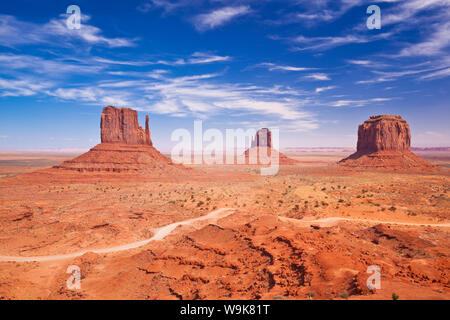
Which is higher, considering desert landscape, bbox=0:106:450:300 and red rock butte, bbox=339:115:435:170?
red rock butte, bbox=339:115:435:170

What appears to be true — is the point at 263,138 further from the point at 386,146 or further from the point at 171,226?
the point at 171,226

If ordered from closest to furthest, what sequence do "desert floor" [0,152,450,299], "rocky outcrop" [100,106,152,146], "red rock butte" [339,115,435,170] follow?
"desert floor" [0,152,450,299], "rocky outcrop" [100,106,152,146], "red rock butte" [339,115,435,170]

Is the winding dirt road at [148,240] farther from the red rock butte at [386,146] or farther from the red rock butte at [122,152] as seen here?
the red rock butte at [386,146]

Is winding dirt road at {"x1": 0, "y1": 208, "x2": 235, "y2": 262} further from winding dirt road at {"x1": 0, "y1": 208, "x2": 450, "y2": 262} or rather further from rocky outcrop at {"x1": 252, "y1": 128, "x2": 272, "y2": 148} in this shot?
rocky outcrop at {"x1": 252, "y1": 128, "x2": 272, "y2": 148}

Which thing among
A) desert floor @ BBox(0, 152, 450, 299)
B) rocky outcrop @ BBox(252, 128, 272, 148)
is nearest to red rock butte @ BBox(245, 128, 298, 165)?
rocky outcrop @ BBox(252, 128, 272, 148)
